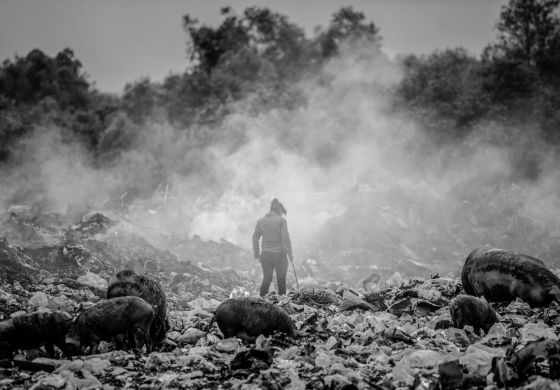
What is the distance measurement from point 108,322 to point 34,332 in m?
0.62

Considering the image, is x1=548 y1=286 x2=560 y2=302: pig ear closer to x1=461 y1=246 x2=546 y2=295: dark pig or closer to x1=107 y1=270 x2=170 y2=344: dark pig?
x1=461 y1=246 x2=546 y2=295: dark pig

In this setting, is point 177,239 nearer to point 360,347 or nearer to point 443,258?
point 443,258

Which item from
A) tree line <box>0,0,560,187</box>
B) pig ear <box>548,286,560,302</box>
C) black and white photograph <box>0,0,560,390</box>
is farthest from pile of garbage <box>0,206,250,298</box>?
tree line <box>0,0,560,187</box>

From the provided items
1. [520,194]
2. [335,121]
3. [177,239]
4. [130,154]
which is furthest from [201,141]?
[520,194]

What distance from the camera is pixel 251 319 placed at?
4184 millimetres

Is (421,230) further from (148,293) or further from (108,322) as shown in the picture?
(108,322)

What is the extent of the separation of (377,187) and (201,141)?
8.25 metres

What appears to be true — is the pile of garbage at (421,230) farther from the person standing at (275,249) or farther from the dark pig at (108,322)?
the dark pig at (108,322)

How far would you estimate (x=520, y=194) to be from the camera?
1536 centimetres

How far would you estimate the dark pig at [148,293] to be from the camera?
4168 millimetres

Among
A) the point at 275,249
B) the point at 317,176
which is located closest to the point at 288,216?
the point at 317,176

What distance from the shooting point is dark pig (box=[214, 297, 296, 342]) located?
419cm

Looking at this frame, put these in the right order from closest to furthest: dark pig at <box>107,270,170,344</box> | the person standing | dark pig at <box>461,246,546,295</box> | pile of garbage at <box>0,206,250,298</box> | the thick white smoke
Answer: dark pig at <box>107,270,170,344</box>, dark pig at <box>461,246,546,295</box>, the person standing, pile of garbage at <box>0,206,250,298</box>, the thick white smoke

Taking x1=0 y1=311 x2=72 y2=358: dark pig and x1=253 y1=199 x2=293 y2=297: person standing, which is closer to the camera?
x1=0 y1=311 x2=72 y2=358: dark pig
